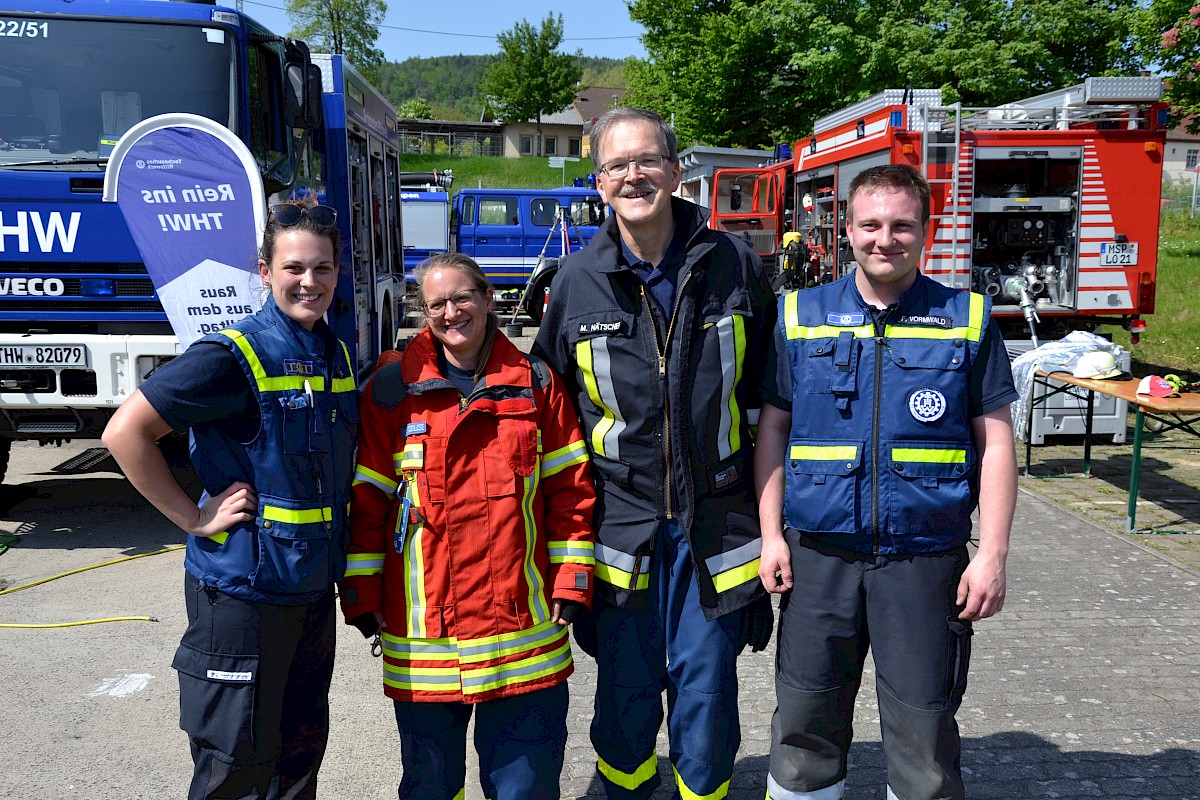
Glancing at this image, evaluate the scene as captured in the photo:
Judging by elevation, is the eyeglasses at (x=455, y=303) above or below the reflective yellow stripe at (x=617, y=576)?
above

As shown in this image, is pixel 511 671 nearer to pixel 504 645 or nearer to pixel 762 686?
pixel 504 645

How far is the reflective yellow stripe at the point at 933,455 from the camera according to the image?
7.88 feet

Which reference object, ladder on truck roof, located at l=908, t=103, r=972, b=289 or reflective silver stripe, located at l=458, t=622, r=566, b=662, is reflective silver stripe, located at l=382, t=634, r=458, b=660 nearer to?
reflective silver stripe, located at l=458, t=622, r=566, b=662

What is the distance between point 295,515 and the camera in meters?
2.34

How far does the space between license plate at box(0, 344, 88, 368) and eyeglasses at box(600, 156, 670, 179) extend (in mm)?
4299

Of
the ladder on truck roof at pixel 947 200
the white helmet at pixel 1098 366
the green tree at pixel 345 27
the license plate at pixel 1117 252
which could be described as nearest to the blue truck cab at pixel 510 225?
the ladder on truck roof at pixel 947 200

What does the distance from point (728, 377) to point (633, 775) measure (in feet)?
3.61

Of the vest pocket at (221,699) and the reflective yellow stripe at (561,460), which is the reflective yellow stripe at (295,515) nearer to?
the vest pocket at (221,699)

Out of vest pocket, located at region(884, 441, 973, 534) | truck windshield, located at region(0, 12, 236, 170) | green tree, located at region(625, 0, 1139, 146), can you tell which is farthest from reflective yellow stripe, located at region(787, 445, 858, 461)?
green tree, located at region(625, 0, 1139, 146)

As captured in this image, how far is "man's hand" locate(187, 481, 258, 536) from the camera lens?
7.53 feet

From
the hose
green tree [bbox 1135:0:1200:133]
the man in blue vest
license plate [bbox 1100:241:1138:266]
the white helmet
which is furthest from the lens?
green tree [bbox 1135:0:1200:133]

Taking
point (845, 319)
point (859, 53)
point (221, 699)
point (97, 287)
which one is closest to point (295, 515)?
point (221, 699)

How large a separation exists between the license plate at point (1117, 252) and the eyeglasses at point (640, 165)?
802 cm

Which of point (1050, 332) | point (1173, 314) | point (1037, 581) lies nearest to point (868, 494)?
point (1037, 581)
